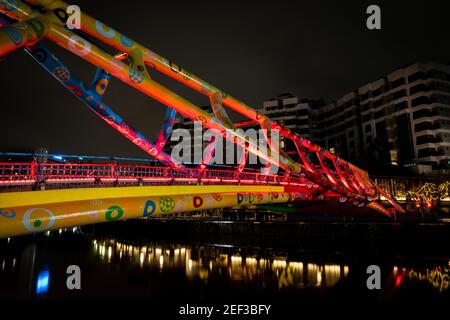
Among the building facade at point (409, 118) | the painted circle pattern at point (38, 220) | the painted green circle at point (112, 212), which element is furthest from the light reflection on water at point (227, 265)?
the building facade at point (409, 118)

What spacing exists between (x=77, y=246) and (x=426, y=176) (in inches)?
2039

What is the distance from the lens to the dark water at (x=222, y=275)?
1378 cm

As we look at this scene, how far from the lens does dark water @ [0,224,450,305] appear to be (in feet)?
45.2

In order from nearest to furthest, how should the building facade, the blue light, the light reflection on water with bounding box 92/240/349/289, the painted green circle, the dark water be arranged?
the painted green circle → the dark water → the blue light → the light reflection on water with bounding box 92/240/349/289 → the building facade

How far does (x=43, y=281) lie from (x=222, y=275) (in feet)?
33.1

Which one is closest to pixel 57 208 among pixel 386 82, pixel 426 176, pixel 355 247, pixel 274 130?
pixel 274 130

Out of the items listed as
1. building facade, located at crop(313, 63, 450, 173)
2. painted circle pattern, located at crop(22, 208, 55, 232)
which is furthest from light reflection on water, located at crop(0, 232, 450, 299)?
building facade, located at crop(313, 63, 450, 173)

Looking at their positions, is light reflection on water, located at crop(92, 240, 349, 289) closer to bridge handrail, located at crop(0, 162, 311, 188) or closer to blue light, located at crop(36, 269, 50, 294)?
blue light, located at crop(36, 269, 50, 294)

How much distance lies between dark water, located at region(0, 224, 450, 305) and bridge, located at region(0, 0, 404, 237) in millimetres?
4483

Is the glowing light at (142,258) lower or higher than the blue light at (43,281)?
lower

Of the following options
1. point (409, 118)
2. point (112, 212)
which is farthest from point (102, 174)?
point (409, 118)

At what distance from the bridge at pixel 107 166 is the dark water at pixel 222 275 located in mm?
4483

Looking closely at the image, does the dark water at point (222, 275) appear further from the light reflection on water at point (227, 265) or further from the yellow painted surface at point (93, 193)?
the yellow painted surface at point (93, 193)
